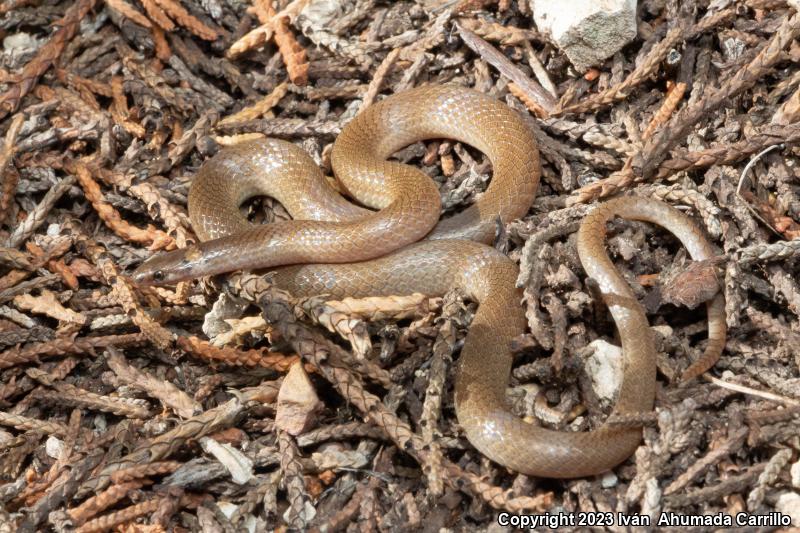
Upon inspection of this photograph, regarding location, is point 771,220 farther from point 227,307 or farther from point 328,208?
point 227,307

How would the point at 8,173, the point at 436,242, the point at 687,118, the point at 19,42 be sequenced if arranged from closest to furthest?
the point at 687,118
the point at 436,242
the point at 8,173
the point at 19,42

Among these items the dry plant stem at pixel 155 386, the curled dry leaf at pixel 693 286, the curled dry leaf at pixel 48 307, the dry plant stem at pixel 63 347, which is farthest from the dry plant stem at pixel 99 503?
the curled dry leaf at pixel 693 286

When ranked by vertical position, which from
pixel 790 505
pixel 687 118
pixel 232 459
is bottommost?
pixel 232 459

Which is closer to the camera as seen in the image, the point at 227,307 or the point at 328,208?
the point at 227,307

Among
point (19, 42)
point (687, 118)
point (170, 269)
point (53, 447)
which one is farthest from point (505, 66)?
point (53, 447)

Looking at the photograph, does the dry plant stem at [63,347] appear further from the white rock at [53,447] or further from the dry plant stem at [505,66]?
the dry plant stem at [505,66]

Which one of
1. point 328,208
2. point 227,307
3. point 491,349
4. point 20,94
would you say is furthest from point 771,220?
point 20,94

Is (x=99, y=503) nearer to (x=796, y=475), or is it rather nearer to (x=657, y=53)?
(x=796, y=475)

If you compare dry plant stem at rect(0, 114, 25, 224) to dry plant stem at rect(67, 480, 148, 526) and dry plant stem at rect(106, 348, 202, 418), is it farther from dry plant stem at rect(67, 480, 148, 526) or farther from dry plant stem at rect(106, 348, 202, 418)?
dry plant stem at rect(67, 480, 148, 526)
